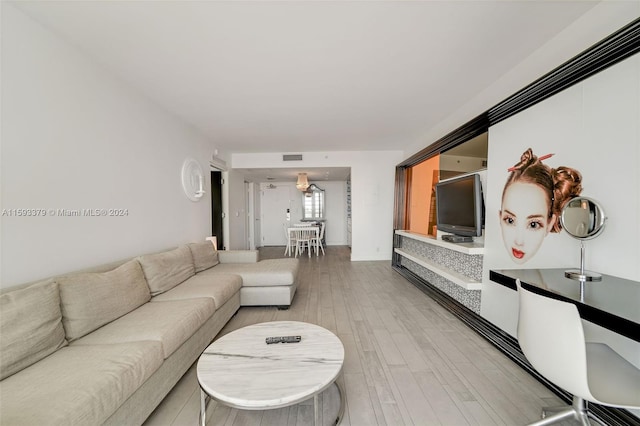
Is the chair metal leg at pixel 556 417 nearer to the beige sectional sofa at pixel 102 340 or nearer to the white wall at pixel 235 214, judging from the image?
the beige sectional sofa at pixel 102 340

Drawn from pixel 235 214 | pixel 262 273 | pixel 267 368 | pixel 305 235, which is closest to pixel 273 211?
pixel 305 235

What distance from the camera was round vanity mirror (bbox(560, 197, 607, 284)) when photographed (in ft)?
4.33

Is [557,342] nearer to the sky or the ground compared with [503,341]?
nearer to the sky

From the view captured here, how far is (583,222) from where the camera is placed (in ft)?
4.51

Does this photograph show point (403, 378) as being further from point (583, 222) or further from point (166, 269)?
point (166, 269)

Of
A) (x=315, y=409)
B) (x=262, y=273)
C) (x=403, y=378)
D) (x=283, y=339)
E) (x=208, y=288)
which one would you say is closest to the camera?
(x=315, y=409)

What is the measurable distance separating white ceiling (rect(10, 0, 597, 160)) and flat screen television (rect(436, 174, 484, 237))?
3.36 feet

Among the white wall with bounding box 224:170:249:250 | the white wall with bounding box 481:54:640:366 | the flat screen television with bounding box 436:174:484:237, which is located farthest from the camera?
the white wall with bounding box 224:170:249:250

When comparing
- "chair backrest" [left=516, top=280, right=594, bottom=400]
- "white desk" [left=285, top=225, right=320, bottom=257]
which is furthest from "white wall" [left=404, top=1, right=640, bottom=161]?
"white desk" [left=285, top=225, right=320, bottom=257]

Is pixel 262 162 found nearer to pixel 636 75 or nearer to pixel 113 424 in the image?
pixel 113 424

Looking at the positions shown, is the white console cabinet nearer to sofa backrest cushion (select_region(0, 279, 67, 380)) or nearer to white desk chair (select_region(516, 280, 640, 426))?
white desk chair (select_region(516, 280, 640, 426))

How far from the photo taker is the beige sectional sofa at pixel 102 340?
38.2 inches

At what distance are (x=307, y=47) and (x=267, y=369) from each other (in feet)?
7.32

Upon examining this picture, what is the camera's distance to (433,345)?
209 cm
